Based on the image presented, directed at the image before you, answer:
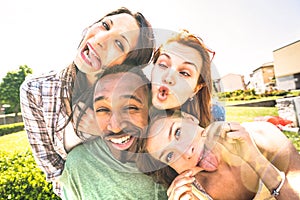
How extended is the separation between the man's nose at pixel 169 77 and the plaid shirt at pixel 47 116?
382 mm

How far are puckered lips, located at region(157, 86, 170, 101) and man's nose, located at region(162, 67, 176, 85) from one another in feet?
0.07

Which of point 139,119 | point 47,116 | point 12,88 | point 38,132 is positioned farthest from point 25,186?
point 12,88

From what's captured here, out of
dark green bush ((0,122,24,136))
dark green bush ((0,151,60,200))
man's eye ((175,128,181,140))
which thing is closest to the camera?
man's eye ((175,128,181,140))

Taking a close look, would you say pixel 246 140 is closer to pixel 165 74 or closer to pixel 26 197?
pixel 165 74

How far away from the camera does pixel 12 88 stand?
46.6ft

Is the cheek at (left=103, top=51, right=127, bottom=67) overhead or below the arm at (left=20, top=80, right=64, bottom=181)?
overhead

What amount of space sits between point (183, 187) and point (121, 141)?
0.79 ft

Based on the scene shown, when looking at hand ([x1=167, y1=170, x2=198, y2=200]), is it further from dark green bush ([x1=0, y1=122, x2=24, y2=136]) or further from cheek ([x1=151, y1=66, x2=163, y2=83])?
dark green bush ([x1=0, y1=122, x2=24, y2=136])

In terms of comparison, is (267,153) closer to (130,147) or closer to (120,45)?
(130,147)

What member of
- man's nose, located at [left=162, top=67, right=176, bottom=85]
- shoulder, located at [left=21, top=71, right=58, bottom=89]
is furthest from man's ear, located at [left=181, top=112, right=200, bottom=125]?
shoulder, located at [left=21, top=71, right=58, bottom=89]

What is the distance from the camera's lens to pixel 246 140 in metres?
1.00

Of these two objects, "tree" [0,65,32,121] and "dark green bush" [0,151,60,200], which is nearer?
"dark green bush" [0,151,60,200]

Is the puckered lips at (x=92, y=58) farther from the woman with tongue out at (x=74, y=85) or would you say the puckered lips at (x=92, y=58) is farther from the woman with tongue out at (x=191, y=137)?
the woman with tongue out at (x=191, y=137)

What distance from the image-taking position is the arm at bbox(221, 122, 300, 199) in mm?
982
